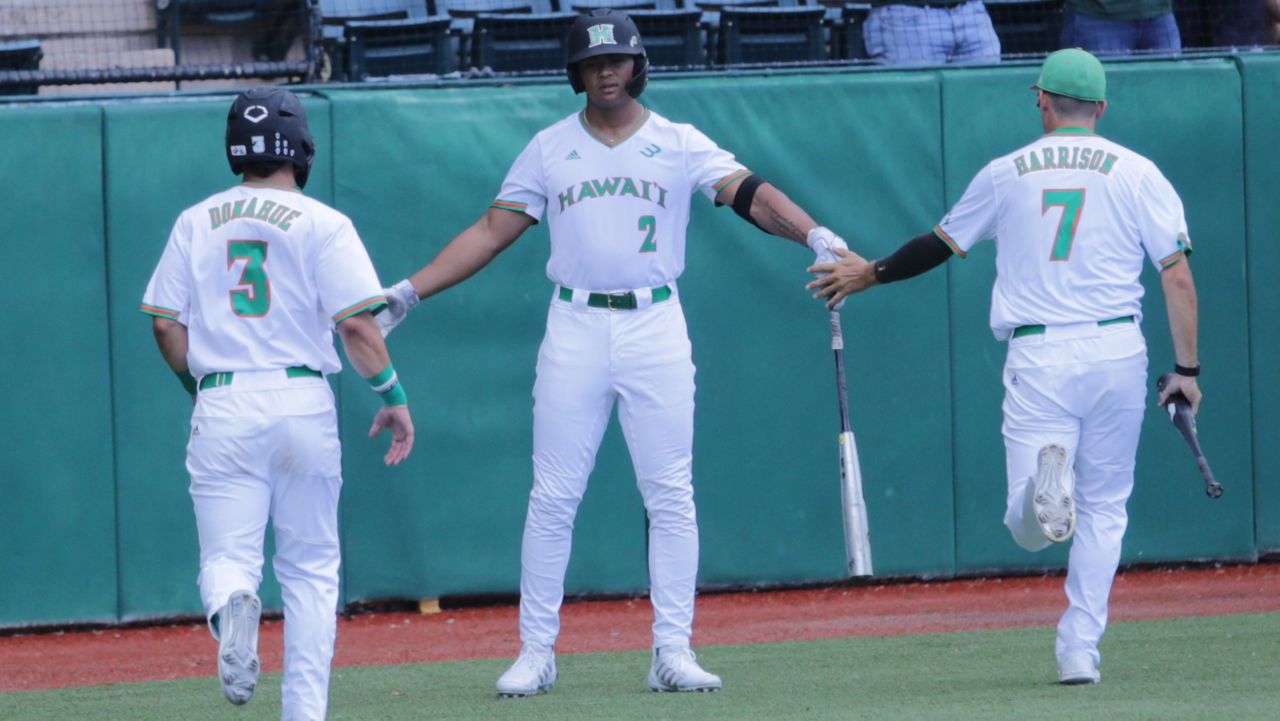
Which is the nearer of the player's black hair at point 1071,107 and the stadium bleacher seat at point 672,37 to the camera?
the player's black hair at point 1071,107

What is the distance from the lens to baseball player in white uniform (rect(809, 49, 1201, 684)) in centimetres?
550

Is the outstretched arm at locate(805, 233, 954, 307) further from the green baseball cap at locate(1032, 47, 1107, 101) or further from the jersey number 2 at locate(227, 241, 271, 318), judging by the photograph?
the jersey number 2 at locate(227, 241, 271, 318)

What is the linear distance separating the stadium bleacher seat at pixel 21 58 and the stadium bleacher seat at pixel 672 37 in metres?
3.28

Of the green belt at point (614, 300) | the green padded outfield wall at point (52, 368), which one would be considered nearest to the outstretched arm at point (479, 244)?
the green belt at point (614, 300)

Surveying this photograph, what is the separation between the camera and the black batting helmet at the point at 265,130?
4.78 metres

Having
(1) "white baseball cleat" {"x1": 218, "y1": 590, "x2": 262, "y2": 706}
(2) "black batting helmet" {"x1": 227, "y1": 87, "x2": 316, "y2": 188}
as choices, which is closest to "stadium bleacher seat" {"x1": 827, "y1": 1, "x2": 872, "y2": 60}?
(2) "black batting helmet" {"x1": 227, "y1": 87, "x2": 316, "y2": 188}

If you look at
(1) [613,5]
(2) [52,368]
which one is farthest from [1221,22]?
(2) [52,368]

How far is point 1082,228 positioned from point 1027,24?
188 inches

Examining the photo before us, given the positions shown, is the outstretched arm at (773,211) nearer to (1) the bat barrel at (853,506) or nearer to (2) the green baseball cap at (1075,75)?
(1) the bat barrel at (853,506)

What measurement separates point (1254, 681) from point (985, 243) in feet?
10.8

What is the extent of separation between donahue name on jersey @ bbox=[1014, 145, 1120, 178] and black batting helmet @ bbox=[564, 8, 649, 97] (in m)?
1.32

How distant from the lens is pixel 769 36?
996 cm

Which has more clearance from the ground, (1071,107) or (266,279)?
(1071,107)

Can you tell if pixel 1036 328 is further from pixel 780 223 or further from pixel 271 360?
pixel 271 360
